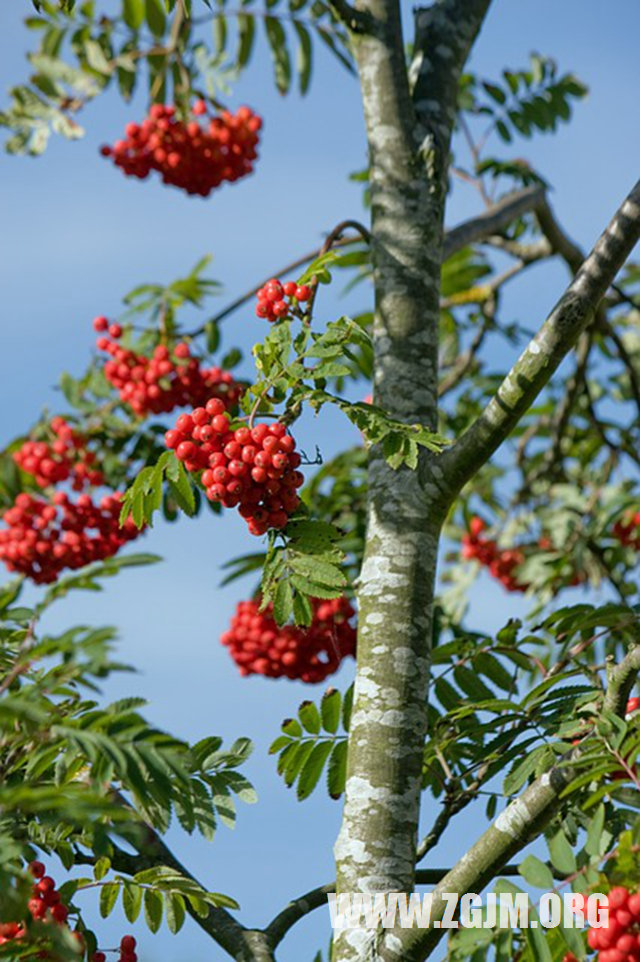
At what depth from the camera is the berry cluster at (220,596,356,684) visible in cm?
417

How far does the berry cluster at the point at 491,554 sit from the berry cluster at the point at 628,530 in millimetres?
478

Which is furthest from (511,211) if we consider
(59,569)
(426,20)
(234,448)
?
(234,448)

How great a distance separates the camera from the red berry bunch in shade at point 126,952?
268cm

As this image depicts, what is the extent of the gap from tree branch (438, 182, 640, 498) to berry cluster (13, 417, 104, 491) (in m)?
2.09

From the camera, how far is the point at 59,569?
4.69 m

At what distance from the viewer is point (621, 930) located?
227 cm

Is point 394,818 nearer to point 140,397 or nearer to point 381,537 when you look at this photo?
point 381,537

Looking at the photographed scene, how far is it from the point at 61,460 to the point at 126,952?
2369 millimetres

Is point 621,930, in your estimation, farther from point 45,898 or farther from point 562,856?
point 45,898

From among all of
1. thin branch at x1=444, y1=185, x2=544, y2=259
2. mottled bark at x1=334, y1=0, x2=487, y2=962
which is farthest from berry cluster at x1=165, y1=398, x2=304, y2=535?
thin branch at x1=444, y1=185, x2=544, y2=259

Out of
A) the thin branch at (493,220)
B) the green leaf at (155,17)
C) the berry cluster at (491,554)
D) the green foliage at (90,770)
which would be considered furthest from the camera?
the berry cluster at (491,554)

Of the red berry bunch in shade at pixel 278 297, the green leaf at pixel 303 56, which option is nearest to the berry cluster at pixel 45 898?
the red berry bunch in shade at pixel 278 297

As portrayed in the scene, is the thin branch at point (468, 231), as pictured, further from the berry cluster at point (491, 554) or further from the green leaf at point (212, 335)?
the berry cluster at point (491, 554)

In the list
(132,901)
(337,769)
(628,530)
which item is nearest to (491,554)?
(628,530)
